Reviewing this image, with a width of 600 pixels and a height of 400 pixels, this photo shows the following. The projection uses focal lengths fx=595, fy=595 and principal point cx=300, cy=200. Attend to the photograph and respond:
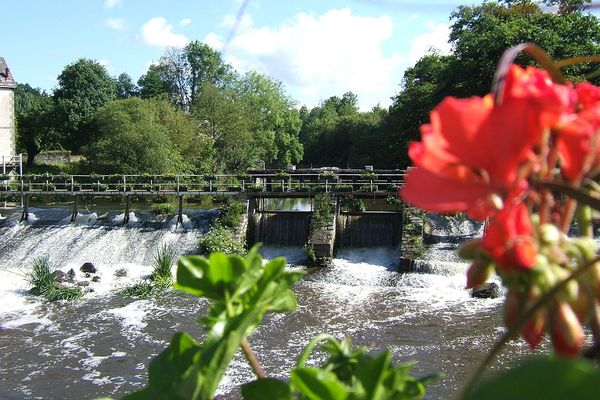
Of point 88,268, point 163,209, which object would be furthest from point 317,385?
point 163,209

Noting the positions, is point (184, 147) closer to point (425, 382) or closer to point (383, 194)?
point (383, 194)

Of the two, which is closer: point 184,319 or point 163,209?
point 184,319

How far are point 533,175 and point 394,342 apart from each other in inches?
A: 447

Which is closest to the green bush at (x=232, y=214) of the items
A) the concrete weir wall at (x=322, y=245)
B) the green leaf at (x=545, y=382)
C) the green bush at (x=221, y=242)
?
the green bush at (x=221, y=242)

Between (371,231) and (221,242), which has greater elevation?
(371,231)

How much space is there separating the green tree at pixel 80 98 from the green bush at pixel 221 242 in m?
30.0

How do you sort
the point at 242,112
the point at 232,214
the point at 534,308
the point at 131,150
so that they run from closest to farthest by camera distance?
the point at 534,308
the point at 232,214
the point at 131,150
the point at 242,112

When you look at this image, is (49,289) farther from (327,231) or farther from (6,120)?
(6,120)

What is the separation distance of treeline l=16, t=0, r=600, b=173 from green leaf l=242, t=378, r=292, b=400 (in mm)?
17238

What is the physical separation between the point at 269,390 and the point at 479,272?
291 mm

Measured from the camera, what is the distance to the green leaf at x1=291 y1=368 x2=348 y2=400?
23.3 inches

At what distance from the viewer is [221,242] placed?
18.6m

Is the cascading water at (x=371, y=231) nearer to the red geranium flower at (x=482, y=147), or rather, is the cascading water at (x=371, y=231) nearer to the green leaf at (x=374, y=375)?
the green leaf at (x=374, y=375)

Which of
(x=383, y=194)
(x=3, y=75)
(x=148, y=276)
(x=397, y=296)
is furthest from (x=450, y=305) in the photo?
(x=3, y=75)
